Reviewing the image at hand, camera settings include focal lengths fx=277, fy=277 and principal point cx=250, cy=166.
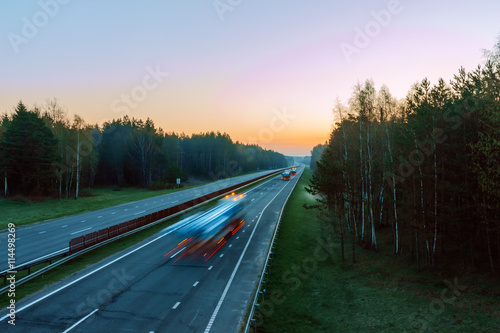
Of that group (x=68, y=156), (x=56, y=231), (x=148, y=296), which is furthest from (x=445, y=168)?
(x=68, y=156)

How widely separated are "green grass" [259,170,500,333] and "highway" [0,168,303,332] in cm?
195

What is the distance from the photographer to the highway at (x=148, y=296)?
37.7 feet

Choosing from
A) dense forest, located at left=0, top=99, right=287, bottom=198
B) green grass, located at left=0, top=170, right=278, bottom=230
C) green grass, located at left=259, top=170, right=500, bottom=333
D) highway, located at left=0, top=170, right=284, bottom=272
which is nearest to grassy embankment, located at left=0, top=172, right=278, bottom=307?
highway, located at left=0, top=170, right=284, bottom=272

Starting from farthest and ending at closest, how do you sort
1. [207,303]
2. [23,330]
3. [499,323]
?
[207,303] → [499,323] → [23,330]

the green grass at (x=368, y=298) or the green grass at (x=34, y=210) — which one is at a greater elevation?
the green grass at (x=34, y=210)

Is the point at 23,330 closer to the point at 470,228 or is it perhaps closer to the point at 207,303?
the point at 207,303

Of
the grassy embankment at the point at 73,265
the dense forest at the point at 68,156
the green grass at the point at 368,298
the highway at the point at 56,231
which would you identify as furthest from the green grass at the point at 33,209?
the green grass at the point at 368,298

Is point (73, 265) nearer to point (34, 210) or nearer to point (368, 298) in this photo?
point (368, 298)

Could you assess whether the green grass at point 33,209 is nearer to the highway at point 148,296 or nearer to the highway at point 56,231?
the highway at point 56,231

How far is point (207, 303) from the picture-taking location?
13531mm

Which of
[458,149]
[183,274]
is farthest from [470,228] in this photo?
[183,274]

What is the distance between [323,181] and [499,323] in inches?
525

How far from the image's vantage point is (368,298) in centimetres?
1720

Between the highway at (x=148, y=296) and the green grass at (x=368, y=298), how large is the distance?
1952 mm
